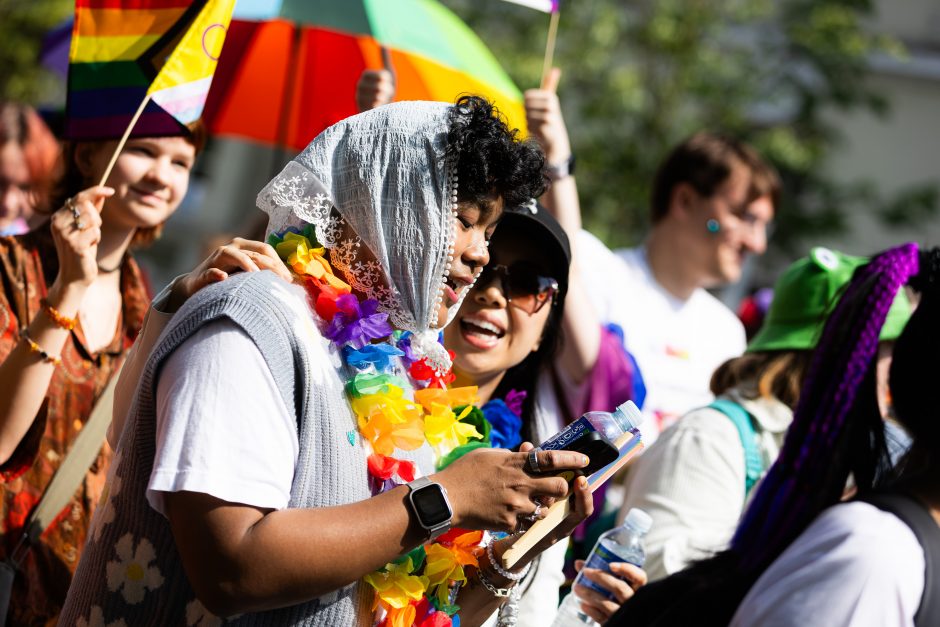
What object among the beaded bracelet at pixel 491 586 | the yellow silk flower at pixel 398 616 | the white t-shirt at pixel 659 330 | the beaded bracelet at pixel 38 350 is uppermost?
the beaded bracelet at pixel 38 350

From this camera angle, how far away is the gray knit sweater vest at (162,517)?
5.90 ft

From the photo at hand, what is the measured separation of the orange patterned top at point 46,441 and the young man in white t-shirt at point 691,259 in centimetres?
204

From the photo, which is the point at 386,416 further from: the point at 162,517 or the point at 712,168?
the point at 712,168

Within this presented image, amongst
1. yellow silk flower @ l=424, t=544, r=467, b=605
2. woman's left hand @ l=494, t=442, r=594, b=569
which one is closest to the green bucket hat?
woman's left hand @ l=494, t=442, r=594, b=569

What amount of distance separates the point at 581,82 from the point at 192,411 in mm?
10410

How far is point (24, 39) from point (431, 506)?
39.8 feet

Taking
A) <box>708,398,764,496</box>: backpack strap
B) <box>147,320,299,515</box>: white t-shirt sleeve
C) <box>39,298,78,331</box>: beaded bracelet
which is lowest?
<box>708,398,764,496</box>: backpack strap

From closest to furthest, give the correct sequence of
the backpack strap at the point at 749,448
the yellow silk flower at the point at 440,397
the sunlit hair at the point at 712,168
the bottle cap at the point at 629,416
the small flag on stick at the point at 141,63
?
the bottle cap at the point at 629,416
the yellow silk flower at the point at 440,397
the small flag on stick at the point at 141,63
the backpack strap at the point at 749,448
the sunlit hair at the point at 712,168

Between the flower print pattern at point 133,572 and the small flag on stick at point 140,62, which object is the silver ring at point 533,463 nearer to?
the flower print pattern at point 133,572

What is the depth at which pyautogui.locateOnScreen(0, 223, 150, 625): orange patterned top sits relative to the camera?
9.16 feet

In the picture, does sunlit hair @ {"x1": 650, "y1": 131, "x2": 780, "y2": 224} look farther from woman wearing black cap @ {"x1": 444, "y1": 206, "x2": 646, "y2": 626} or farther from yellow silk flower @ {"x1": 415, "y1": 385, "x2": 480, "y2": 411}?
yellow silk flower @ {"x1": 415, "y1": 385, "x2": 480, "y2": 411}

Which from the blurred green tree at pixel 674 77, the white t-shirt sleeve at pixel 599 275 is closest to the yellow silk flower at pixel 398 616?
the white t-shirt sleeve at pixel 599 275

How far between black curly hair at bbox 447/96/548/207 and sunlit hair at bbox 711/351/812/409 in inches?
56.2

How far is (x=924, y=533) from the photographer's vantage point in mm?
1787
